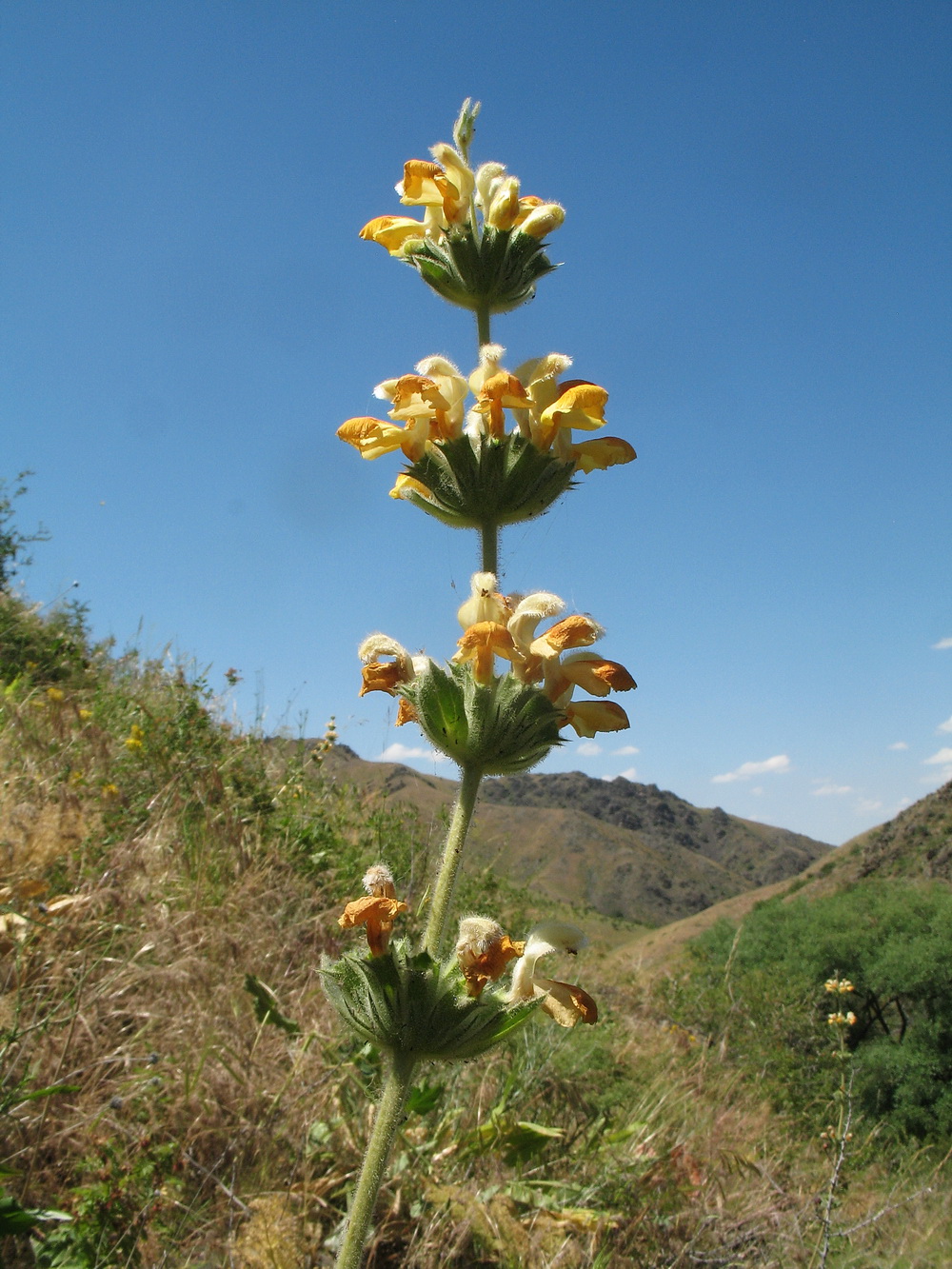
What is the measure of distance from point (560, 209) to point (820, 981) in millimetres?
12077

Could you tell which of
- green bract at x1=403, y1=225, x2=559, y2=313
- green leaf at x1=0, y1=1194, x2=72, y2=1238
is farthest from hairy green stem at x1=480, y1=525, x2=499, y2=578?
green leaf at x1=0, y1=1194, x2=72, y2=1238

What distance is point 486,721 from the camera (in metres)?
1.77

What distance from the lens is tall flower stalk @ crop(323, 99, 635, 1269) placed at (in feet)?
5.25

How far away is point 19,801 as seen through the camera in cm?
371

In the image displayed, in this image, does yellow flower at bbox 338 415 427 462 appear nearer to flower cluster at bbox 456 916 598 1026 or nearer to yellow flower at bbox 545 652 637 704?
yellow flower at bbox 545 652 637 704

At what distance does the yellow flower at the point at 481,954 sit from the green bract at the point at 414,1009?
33 millimetres

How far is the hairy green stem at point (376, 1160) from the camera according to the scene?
1.48 metres

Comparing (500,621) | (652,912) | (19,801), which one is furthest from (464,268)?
(652,912)

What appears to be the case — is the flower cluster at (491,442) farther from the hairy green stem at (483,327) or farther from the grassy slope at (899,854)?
the grassy slope at (899,854)

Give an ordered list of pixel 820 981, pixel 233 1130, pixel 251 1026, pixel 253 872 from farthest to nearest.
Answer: pixel 820 981 → pixel 253 872 → pixel 251 1026 → pixel 233 1130

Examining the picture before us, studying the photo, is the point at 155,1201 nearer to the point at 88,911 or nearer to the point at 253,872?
the point at 88,911

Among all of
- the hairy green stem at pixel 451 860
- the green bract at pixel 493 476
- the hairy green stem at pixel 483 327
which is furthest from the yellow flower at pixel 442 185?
the hairy green stem at pixel 451 860

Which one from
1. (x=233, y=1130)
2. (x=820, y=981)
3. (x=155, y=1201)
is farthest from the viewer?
(x=820, y=981)

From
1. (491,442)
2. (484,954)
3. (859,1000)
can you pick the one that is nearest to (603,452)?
(491,442)
